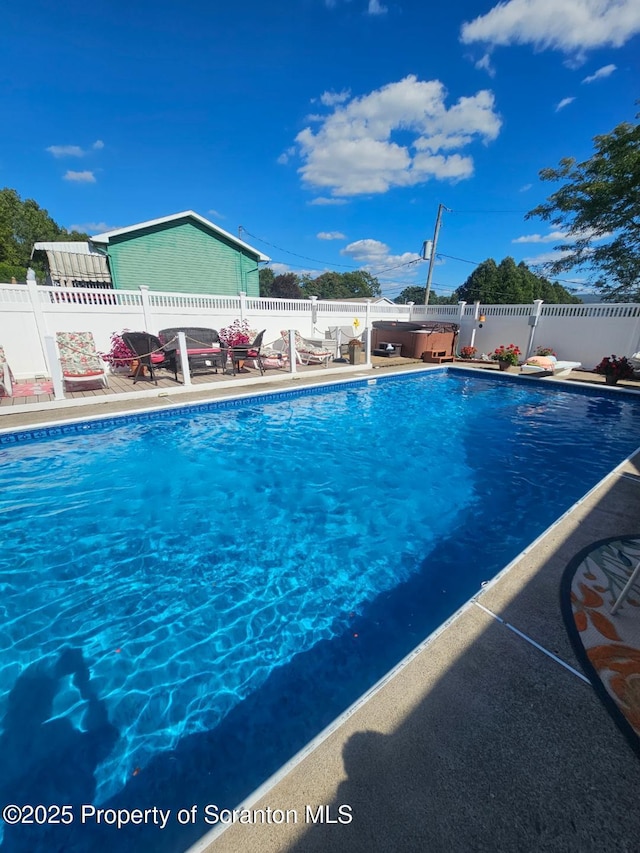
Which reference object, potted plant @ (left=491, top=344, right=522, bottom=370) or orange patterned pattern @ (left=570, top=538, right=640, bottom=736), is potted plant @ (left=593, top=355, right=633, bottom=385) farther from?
orange patterned pattern @ (left=570, top=538, right=640, bottom=736)

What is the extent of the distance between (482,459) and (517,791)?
4.96 meters

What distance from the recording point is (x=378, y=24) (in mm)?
9125

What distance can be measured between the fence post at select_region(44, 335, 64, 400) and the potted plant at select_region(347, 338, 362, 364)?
8043mm

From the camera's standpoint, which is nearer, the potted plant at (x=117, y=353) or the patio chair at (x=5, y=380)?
the patio chair at (x=5, y=380)

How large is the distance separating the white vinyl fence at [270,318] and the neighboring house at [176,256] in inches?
240

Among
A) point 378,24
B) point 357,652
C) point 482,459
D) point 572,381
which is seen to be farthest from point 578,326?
point 357,652

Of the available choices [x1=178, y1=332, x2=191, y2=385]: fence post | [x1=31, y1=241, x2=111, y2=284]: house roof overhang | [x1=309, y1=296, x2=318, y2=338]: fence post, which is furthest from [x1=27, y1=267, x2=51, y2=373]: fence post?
[x1=309, y1=296, x2=318, y2=338]: fence post

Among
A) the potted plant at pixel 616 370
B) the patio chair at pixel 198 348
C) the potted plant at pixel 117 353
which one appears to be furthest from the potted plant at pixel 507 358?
the potted plant at pixel 117 353

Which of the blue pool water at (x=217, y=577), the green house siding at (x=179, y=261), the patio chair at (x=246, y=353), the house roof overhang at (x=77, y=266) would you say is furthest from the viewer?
the green house siding at (x=179, y=261)

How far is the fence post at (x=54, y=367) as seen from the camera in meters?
6.06

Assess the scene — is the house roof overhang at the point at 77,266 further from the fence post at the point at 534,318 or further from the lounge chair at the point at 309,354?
the fence post at the point at 534,318

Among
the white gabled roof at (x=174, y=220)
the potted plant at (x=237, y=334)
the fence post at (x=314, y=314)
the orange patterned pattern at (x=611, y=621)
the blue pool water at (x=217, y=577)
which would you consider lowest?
the blue pool water at (x=217, y=577)

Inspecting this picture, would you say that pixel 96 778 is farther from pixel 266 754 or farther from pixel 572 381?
pixel 572 381

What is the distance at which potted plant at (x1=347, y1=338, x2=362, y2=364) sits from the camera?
11805mm
